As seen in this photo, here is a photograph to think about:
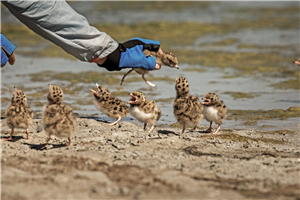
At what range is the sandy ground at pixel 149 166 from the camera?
Answer: 5.09m

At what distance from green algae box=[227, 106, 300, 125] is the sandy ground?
5.05 feet

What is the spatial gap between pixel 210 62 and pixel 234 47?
3666 mm

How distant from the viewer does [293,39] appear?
22.1 meters

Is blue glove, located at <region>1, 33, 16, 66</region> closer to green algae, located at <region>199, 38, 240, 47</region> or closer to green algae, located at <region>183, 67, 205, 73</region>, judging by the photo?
green algae, located at <region>183, 67, 205, 73</region>

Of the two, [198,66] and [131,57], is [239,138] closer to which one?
[131,57]

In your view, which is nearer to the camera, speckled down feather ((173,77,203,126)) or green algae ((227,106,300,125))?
speckled down feather ((173,77,203,126))

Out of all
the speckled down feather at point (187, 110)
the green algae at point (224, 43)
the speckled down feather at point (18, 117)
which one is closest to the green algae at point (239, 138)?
the speckled down feather at point (187, 110)

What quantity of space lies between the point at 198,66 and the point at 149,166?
10.4m

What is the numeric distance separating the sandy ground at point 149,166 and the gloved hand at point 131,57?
3.82 feet

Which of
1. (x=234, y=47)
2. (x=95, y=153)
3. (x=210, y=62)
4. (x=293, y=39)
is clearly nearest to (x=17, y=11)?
(x=95, y=153)

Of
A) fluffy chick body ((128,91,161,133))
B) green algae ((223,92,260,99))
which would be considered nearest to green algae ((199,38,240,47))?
green algae ((223,92,260,99))

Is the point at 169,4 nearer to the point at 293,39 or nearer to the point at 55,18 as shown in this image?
the point at 293,39

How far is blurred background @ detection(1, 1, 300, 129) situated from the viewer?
10.9 metres

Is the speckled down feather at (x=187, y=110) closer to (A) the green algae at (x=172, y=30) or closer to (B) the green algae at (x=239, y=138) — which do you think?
(B) the green algae at (x=239, y=138)
